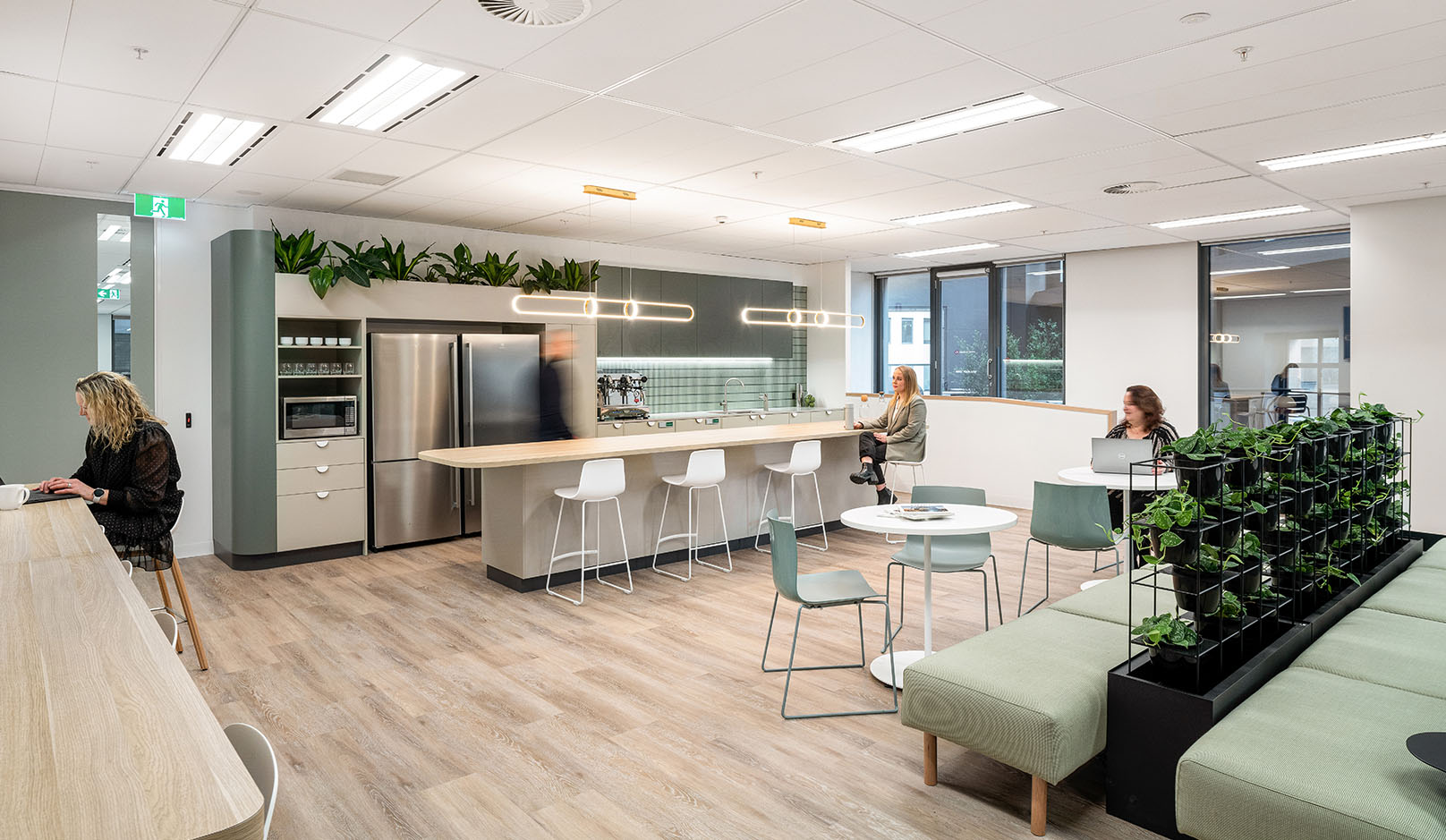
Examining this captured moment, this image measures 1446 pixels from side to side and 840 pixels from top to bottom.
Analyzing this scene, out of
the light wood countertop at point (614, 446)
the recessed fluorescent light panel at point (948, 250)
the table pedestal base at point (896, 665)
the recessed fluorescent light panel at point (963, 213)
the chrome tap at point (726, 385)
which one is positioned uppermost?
the recessed fluorescent light panel at point (948, 250)

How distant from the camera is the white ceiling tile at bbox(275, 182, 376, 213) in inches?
230

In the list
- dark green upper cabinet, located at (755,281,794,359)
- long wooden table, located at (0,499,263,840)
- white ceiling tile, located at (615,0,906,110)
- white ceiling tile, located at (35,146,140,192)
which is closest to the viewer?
long wooden table, located at (0,499,263,840)

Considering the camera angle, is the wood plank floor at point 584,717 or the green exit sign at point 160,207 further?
the green exit sign at point 160,207

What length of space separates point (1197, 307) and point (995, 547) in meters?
3.67

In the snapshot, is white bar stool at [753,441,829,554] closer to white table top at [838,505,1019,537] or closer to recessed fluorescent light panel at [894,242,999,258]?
white table top at [838,505,1019,537]

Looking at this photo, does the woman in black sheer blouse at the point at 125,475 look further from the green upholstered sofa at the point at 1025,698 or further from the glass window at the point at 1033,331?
the glass window at the point at 1033,331

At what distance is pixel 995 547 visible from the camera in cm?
682

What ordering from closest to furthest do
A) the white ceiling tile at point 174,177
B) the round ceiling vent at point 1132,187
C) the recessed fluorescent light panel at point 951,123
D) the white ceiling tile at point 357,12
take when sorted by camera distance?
the white ceiling tile at point 357,12, the recessed fluorescent light panel at point 951,123, the white ceiling tile at point 174,177, the round ceiling vent at point 1132,187

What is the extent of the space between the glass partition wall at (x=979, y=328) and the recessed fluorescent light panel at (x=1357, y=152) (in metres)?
4.21

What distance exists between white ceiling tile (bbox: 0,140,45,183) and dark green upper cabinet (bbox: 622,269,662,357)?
4.66 metres

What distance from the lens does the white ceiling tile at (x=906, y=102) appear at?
366 cm

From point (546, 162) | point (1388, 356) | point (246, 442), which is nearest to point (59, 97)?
point (546, 162)

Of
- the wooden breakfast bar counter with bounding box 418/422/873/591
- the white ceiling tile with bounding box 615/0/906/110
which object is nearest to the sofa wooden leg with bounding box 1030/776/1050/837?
the white ceiling tile with bounding box 615/0/906/110

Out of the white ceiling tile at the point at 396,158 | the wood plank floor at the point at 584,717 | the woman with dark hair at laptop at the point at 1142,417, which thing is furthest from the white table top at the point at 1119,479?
the white ceiling tile at the point at 396,158
